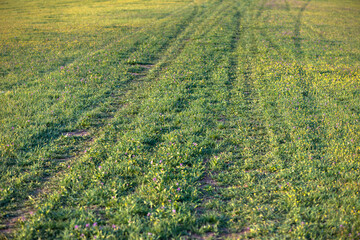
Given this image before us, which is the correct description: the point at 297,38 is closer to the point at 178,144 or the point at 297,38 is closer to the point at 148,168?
the point at 178,144

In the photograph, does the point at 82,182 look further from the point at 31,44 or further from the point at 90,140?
the point at 31,44

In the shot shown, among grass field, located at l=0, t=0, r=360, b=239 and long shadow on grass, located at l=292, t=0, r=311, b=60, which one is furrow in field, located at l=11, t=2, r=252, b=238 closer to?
grass field, located at l=0, t=0, r=360, b=239

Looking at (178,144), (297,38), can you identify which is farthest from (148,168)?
(297,38)

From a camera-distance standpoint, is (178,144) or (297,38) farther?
(297,38)

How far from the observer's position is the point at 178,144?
6.22 meters

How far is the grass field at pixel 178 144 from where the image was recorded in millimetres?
4211

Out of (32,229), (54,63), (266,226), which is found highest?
(54,63)

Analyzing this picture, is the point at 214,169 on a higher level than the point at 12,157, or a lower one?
lower

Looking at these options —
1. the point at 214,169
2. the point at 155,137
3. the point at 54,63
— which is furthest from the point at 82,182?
the point at 54,63

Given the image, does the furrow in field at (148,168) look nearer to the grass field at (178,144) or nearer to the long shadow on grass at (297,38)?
the grass field at (178,144)

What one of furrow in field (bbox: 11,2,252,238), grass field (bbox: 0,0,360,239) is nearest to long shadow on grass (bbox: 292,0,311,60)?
grass field (bbox: 0,0,360,239)

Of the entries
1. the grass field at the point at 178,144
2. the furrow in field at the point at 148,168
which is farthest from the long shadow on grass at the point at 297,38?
the furrow in field at the point at 148,168

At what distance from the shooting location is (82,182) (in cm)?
493

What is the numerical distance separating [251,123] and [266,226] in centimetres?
375
